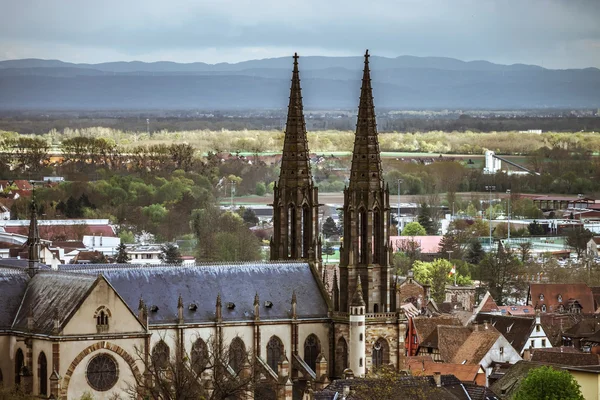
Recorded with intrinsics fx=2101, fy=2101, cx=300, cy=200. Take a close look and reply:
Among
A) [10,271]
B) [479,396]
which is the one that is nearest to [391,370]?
[479,396]

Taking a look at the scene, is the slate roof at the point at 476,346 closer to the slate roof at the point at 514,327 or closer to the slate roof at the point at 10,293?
the slate roof at the point at 514,327

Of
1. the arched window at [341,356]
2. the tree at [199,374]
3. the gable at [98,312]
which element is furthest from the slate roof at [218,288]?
the gable at [98,312]

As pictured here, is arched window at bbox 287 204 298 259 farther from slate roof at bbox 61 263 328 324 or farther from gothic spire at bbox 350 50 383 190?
gothic spire at bbox 350 50 383 190

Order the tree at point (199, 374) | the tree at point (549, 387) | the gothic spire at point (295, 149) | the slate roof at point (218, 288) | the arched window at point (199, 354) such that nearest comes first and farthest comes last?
the tree at point (199, 374)
the arched window at point (199, 354)
the tree at point (549, 387)
the slate roof at point (218, 288)
the gothic spire at point (295, 149)

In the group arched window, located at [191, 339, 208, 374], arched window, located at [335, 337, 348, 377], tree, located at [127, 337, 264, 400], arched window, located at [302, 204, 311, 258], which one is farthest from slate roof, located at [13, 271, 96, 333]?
arched window, located at [302, 204, 311, 258]

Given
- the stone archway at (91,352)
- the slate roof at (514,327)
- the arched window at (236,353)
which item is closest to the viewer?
the stone archway at (91,352)

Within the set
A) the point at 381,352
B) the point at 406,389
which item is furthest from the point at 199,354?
the point at 406,389

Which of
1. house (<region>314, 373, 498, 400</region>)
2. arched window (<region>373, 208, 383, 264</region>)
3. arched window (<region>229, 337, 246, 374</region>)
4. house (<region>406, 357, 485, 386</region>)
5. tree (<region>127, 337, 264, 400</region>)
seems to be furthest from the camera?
house (<region>406, 357, 485, 386</region>)

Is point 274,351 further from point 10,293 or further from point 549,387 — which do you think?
point 549,387
